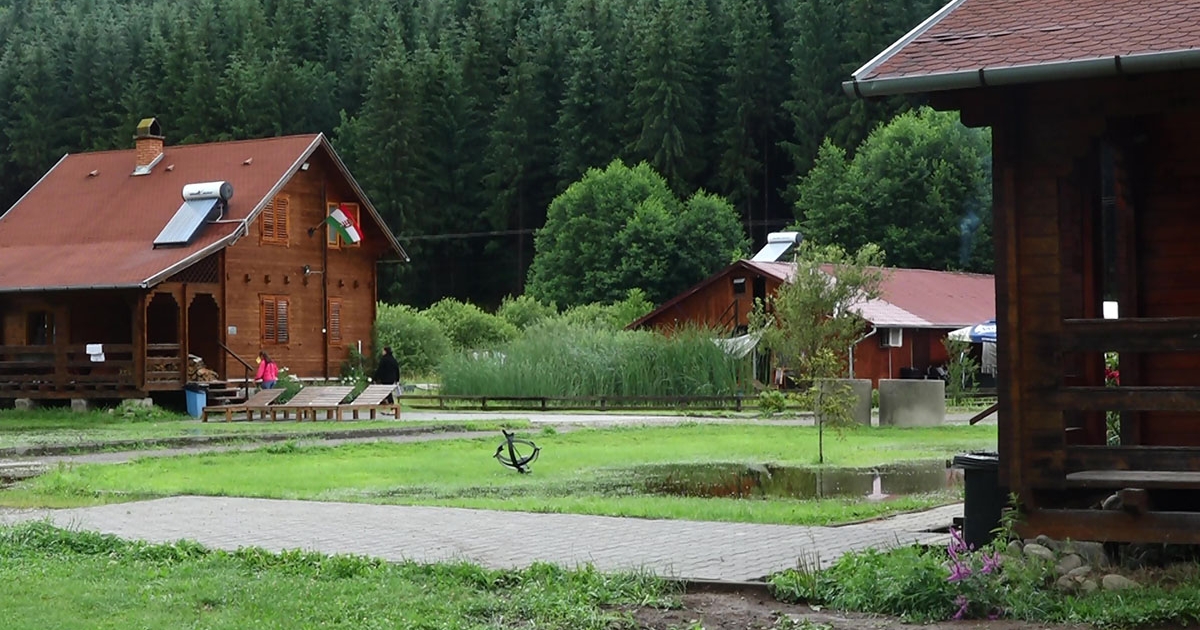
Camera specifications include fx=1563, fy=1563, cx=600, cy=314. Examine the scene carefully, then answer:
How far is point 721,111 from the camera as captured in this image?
91.2 meters

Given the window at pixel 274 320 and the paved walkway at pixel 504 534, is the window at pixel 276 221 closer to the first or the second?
the window at pixel 274 320

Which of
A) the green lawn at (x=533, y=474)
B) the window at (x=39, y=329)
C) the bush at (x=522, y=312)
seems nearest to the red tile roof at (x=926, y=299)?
the bush at (x=522, y=312)

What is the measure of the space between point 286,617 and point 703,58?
281 feet

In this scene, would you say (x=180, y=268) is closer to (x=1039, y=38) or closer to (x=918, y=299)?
(x=918, y=299)

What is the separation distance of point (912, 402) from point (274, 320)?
60.9 feet

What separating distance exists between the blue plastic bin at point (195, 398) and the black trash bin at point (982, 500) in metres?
29.4

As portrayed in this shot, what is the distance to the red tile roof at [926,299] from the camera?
49.2m

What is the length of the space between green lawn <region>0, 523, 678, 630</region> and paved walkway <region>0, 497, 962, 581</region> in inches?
26.9

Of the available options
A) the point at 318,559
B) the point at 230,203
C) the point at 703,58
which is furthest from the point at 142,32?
the point at 318,559

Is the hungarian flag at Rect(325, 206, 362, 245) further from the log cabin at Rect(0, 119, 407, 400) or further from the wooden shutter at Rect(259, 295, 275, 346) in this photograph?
the wooden shutter at Rect(259, 295, 275, 346)

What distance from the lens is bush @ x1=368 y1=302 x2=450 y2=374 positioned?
54.4m

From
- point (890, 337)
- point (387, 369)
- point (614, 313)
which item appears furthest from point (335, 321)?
point (614, 313)

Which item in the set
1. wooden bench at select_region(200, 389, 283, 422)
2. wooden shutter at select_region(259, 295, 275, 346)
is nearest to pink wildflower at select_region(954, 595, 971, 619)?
wooden bench at select_region(200, 389, 283, 422)

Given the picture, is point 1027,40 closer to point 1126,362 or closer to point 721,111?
point 1126,362
